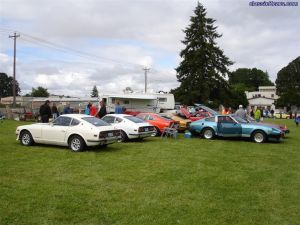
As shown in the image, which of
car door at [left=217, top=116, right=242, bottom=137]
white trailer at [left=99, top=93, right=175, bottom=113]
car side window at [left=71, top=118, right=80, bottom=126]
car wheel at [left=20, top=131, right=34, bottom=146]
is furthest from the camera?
white trailer at [left=99, top=93, right=175, bottom=113]

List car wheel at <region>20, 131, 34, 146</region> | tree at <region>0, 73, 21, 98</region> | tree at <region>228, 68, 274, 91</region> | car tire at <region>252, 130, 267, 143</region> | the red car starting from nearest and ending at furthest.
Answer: car wheel at <region>20, 131, 34, 146</region> < car tire at <region>252, 130, 267, 143</region> < the red car < tree at <region>0, 73, 21, 98</region> < tree at <region>228, 68, 274, 91</region>

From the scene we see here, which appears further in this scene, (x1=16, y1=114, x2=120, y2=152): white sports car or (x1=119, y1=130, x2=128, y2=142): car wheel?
Result: (x1=119, y1=130, x2=128, y2=142): car wheel

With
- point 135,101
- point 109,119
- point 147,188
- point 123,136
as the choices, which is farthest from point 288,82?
point 147,188

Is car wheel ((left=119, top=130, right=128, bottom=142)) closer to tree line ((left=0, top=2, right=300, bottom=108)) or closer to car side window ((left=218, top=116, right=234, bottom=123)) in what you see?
car side window ((left=218, top=116, right=234, bottom=123))

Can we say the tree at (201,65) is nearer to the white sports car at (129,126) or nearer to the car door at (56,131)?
the white sports car at (129,126)

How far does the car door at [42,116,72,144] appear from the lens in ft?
44.5

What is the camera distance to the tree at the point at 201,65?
53.5m

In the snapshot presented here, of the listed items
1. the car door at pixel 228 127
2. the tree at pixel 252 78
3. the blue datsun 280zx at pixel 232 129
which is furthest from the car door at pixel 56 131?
the tree at pixel 252 78

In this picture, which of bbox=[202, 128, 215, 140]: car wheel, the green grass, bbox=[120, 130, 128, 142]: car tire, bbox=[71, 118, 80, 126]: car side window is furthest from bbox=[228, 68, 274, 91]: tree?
bbox=[71, 118, 80, 126]: car side window

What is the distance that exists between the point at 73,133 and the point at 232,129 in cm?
796

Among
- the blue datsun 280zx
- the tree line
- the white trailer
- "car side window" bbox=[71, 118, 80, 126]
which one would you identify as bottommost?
the blue datsun 280zx

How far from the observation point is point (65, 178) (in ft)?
28.3

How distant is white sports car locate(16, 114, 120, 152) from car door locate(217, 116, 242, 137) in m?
6.25

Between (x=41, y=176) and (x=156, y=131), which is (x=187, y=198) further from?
(x=156, y=131)
